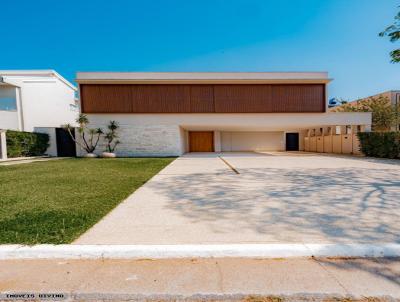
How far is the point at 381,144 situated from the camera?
12766mm

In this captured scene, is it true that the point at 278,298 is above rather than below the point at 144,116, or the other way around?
below

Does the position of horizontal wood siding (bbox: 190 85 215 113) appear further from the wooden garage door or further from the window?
the window

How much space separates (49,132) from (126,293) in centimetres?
2074

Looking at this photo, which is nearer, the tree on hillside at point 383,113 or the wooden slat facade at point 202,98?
the wooden slat facade at point 202,98

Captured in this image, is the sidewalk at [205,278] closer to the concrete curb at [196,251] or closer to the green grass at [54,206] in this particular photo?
the concrete curb at [196,251]

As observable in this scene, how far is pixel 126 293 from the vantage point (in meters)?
1.83

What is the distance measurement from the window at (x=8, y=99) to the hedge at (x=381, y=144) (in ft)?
97.3

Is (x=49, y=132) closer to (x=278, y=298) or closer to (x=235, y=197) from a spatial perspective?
(x=235, y=197)

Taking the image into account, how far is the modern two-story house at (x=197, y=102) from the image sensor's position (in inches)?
595

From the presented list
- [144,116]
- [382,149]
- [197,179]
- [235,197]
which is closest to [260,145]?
[382,149]

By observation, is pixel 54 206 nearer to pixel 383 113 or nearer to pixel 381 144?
pixel 381 144

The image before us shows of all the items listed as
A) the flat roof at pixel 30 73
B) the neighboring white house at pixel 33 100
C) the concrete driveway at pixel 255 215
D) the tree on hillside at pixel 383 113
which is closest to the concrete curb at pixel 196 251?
the concrete driveway at pixel 255 215

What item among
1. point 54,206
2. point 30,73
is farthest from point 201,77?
point 30,73

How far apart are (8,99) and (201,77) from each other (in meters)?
19.2
